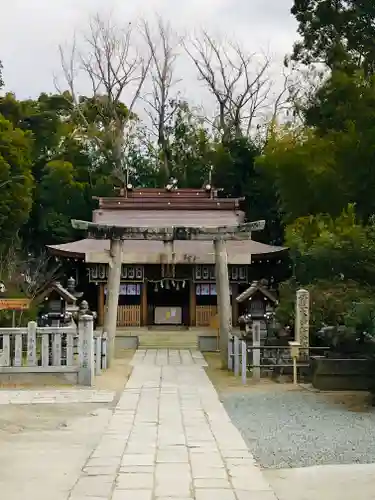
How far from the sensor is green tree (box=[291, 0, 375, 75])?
70.9 ft

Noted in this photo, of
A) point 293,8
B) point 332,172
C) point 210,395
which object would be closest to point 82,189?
point 293,8

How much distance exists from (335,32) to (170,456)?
20.9m

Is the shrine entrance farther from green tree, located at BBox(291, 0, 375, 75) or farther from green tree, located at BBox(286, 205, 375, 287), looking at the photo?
green tree, located at BBox(286, 205, 375, 287)

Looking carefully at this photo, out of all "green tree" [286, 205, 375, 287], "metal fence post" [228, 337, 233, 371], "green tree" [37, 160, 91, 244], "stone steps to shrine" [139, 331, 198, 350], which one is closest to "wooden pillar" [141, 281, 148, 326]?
"stone steps to shrine" [139, 331, 198, 350]

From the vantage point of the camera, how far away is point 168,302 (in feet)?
86.0

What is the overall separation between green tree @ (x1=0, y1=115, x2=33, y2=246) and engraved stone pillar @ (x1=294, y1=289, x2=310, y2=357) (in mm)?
16316

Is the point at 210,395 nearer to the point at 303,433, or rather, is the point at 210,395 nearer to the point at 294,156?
the point at 303,433

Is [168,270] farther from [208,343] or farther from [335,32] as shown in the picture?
[335,32]

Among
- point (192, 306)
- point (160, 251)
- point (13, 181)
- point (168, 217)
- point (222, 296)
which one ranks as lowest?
point (192, 306)

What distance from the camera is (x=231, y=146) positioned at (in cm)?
3216

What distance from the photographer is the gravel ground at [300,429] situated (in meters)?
5.77

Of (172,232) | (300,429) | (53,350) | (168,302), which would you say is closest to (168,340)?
(168,302)

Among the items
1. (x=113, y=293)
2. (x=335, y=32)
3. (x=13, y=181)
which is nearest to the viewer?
(x=113, y=293)

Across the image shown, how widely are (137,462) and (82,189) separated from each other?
27158 mm
